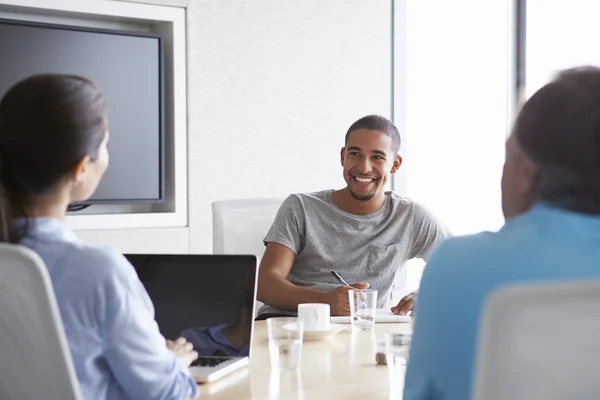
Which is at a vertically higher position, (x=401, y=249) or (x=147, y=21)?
(x=147, y=21)

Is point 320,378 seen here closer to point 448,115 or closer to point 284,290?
point 284,290

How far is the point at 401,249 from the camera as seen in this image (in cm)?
317

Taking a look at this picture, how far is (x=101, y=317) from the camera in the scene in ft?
4.58

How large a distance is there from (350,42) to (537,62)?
1.07m

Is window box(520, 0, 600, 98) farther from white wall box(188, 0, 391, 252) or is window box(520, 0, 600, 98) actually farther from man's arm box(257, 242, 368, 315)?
man's arm box(257, 242, 368, 315)

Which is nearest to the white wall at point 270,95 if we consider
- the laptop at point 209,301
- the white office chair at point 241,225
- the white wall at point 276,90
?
the white wall at point 276,90

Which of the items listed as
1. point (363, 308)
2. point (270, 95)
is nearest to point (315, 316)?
point (363, 308)

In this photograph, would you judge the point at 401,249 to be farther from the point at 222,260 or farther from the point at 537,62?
the point at 537,62

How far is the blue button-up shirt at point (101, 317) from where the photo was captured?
4.56 ft

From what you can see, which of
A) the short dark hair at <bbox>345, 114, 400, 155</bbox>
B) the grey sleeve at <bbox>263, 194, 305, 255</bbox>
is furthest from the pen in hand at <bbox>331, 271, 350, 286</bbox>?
the short dark hair at <bbox>345, 114, 400, 155</bbox>

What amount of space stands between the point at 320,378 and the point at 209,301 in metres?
0.34

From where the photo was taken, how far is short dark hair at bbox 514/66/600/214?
1.16 m

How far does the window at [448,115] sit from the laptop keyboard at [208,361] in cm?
350

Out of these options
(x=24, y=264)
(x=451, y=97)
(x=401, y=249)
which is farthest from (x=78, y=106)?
Result: (x=451, y=97)
